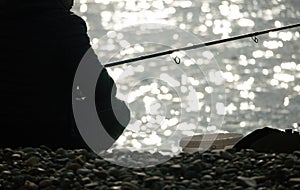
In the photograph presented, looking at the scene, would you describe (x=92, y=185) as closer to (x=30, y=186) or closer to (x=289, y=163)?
(x=30, y=186)

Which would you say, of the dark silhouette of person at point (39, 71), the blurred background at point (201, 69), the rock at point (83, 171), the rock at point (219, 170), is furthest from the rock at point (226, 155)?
the blurred background at point (201, 69)

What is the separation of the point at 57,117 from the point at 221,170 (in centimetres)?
134

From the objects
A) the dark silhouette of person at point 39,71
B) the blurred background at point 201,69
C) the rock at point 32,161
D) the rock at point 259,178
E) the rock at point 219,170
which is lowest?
the rock at point 259,178

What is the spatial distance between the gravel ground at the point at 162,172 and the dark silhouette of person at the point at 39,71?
72cm

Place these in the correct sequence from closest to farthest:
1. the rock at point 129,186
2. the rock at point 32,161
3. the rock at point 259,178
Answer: the rock at point 129,186 → the rock at point 259,178 → the rock at point 32,161

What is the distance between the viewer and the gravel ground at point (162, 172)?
7.88 feet

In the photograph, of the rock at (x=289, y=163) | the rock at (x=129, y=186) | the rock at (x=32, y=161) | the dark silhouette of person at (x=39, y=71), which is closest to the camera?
the rock at (x=129, y=186)

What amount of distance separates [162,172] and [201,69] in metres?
22.2

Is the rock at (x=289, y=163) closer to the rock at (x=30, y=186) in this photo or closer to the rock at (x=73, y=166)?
the rock at (x=73, y=166)

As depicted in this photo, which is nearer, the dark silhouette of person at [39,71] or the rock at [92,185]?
the rock at [92,185]

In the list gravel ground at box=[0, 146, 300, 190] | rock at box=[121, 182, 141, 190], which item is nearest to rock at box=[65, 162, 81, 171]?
gravel ground at box=[0, 146, 300, 190]

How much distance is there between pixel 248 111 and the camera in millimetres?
18984

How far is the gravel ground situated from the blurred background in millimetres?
9095

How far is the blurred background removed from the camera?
17406 mm
